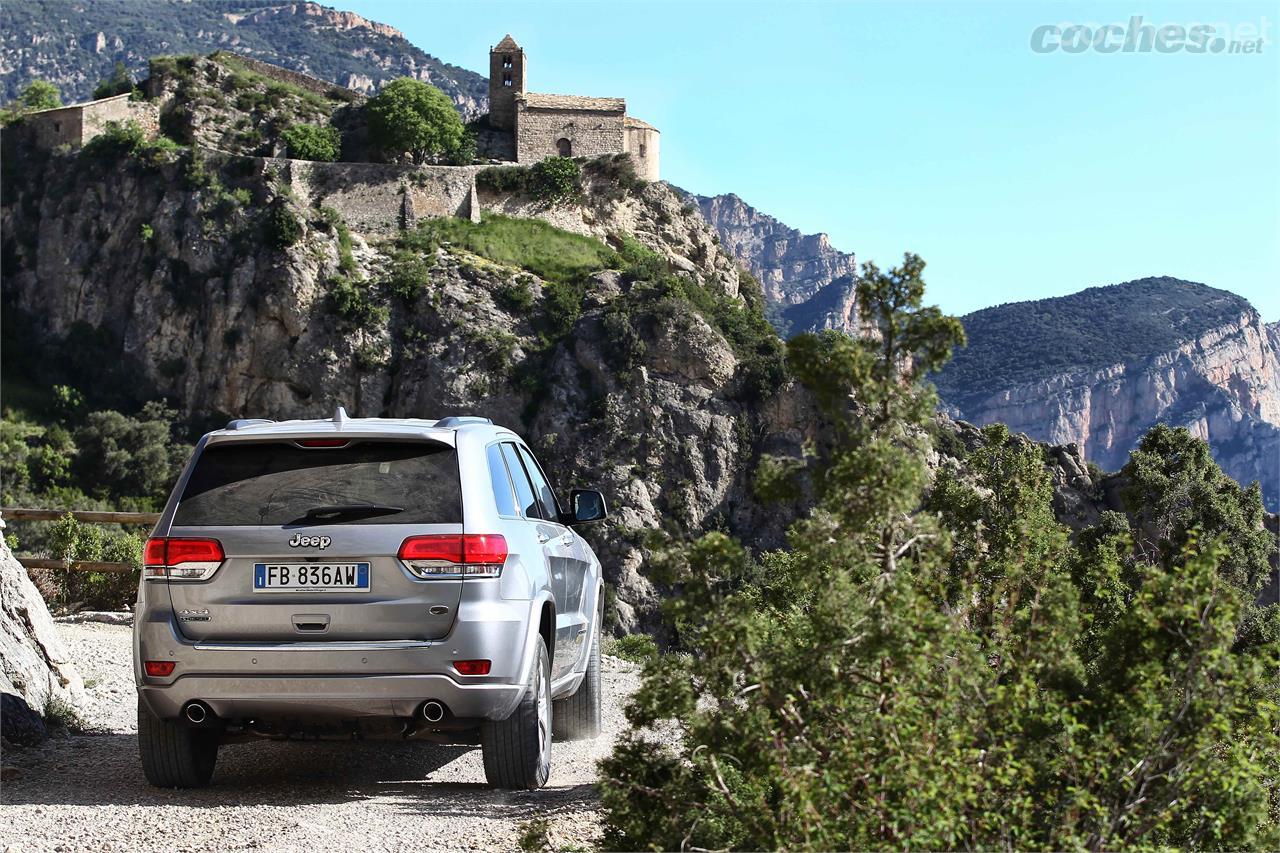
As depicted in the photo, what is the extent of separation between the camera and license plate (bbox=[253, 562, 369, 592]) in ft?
19.9

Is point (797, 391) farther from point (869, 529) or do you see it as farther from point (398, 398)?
point (869, 529)

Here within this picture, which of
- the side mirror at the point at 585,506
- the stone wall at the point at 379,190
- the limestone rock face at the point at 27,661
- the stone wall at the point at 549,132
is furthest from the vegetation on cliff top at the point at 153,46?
the side mirror at the point at 585,506

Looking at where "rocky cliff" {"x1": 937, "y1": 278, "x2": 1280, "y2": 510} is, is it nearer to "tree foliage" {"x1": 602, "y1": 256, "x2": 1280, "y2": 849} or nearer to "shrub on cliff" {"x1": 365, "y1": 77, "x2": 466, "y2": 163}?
"shrub on cliff" {"x1": 365, "y1": 77, "x2": 466, "y2": 163}

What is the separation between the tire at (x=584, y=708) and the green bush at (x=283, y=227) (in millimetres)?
60451

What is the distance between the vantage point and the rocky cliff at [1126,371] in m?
135

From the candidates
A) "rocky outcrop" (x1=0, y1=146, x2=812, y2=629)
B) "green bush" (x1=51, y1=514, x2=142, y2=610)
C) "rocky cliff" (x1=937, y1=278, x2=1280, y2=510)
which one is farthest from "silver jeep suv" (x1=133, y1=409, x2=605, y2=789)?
"rocky cliff" (x1=937, y1=278, x2=1280, y2=510)

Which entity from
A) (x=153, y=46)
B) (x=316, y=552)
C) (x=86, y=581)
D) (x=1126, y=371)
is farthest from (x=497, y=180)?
(x=153, y=46)

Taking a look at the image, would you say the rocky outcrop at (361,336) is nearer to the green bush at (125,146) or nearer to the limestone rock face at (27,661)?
the green bush at (125,146)

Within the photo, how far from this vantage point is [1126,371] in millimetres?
137000

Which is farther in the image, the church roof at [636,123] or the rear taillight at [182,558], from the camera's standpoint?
the church roof at [636,123]

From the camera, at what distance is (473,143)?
74.6 m

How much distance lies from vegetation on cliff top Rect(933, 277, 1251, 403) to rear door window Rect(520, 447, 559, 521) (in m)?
130

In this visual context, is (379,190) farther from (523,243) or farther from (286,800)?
(286,800)

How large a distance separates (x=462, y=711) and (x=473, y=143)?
234ft
